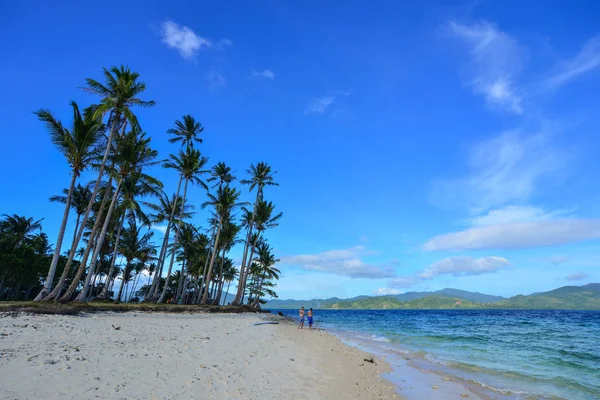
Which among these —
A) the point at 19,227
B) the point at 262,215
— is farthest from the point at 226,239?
the point at 19,227

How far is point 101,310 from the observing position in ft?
64.1

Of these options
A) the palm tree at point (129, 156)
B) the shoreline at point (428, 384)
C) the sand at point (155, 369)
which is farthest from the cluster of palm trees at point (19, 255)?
the shoreline at point (428, 384)

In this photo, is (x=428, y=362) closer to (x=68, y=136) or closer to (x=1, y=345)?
(x=1, y=345)

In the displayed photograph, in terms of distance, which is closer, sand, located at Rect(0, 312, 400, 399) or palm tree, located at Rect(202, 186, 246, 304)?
sand, located at Rect(0, 312, 400, 399)

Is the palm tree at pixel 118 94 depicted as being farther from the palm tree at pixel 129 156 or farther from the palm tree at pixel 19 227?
the palm tree at pixel 19 227

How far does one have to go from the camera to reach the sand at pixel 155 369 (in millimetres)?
5602

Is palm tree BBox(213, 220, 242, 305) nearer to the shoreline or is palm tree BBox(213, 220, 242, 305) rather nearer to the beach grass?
the beach grass

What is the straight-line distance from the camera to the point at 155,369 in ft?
24.0

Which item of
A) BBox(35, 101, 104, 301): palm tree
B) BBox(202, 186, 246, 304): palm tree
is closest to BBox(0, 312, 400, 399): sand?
BBox(35, 101, 104, 301): palm tree

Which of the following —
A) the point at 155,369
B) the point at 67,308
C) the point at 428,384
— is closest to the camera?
the point at 155,369

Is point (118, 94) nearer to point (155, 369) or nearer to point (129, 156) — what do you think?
point (129, 156)

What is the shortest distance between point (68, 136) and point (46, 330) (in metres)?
13.5

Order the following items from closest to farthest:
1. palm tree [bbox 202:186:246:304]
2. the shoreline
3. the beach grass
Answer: the shoreline → the beach grass → palm tree [bbox 202:186:246:304]

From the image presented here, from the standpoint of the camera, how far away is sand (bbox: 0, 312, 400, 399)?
5602 millimetres
